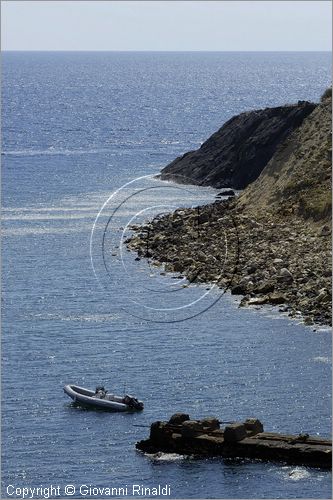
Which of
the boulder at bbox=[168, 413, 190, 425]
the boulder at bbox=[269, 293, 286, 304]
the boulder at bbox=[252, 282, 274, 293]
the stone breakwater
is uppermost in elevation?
the stone breakwater

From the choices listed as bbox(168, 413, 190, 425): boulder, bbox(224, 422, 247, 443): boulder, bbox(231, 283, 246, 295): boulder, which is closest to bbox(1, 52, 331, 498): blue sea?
bbox(231, 283, 246, 295): boulder

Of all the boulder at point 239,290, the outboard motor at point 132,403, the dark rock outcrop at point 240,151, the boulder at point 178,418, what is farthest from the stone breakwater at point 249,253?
the boulder at point 178,418

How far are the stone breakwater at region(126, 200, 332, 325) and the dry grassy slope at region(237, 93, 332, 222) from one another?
4.40 ft

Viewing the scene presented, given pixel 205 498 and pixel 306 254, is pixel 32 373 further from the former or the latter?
pixel 306 254

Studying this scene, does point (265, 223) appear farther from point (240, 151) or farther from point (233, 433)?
point (233, 433)

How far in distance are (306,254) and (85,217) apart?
94.9 feet

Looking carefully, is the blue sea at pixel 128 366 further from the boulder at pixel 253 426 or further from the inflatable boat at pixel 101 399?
the boulder at pixel 253 426

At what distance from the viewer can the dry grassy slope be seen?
105m

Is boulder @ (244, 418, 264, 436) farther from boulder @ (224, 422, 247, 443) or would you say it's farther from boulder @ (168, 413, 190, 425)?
boulder @ (168, 413, 190, 425)

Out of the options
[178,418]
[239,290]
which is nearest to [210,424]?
[178,418]

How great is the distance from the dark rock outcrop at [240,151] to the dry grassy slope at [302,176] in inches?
328

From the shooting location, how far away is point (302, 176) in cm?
11119

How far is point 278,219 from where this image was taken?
4126 inches

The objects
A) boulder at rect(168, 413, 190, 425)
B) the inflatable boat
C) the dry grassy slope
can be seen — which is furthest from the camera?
the dry grassy slope
